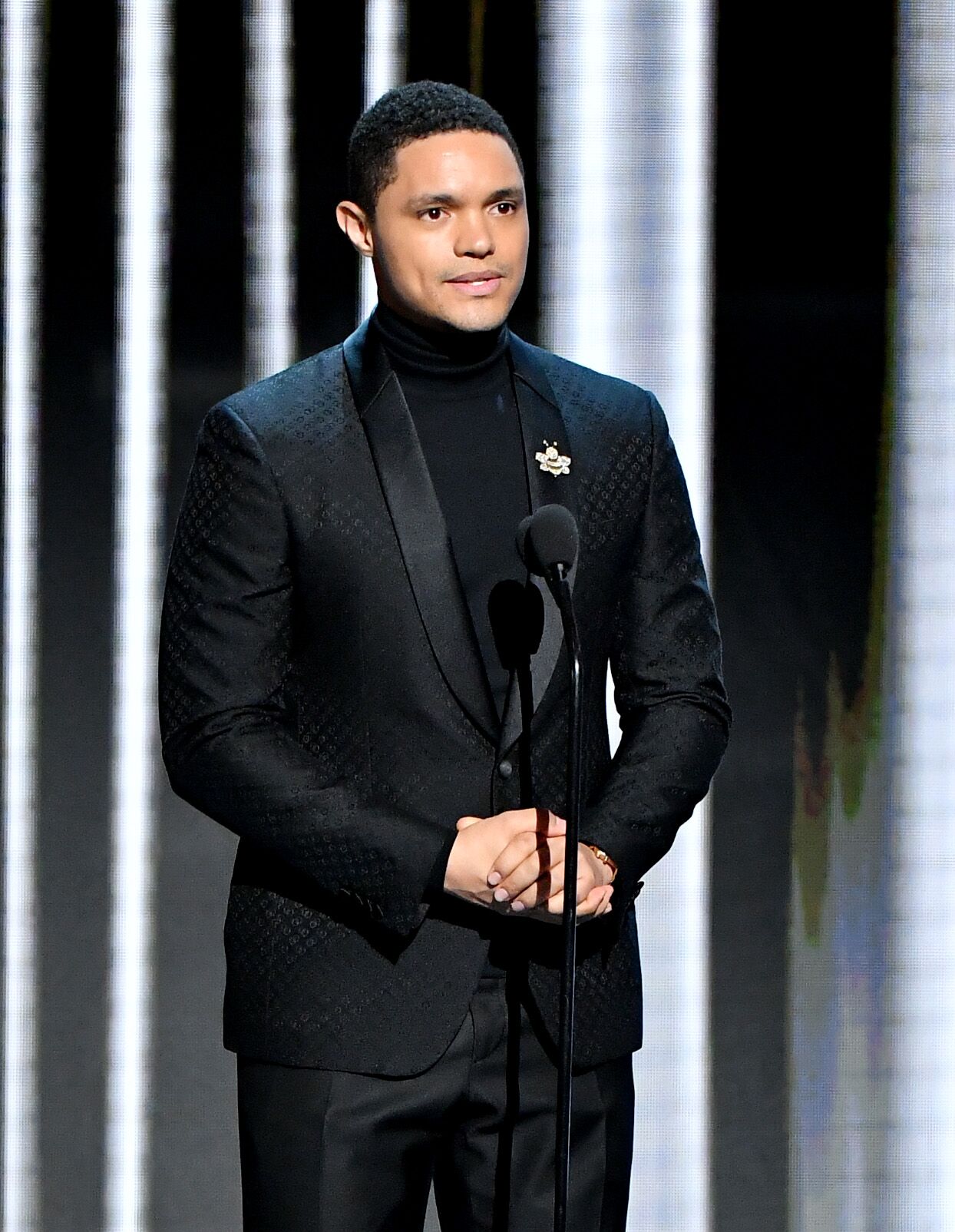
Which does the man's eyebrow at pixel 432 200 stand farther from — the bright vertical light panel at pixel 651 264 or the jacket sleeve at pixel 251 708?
the bright vertical light panel at pixel 651 264

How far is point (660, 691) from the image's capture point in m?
1.62

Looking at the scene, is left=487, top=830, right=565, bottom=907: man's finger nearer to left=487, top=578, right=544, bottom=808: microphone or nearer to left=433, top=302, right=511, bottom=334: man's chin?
left=487, top=578, right=544, bottom=808: microphone

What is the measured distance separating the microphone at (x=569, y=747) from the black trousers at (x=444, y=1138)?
0.16 meters

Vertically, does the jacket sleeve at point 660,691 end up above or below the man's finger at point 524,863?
above

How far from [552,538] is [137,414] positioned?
50.6 inches

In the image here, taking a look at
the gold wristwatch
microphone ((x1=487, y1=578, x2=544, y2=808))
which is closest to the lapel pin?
microphone ((x1=487, y1=578, x2=544, y2=808))

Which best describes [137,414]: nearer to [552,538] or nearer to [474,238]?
[474,238]

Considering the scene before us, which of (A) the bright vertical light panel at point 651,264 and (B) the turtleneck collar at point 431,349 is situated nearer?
(B) the turtleneck collar at point 431,349

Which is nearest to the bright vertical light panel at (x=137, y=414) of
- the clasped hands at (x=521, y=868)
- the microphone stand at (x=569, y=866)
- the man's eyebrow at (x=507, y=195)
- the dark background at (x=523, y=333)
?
the dark background at (x=523, y=333)

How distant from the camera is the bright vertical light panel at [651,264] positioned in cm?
253

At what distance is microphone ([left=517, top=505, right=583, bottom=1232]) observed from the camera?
135 centimetres

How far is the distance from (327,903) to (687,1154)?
4.07ft

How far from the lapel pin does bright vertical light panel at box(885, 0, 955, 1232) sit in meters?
1.13

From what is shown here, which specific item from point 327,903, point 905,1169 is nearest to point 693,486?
point 905,1169
